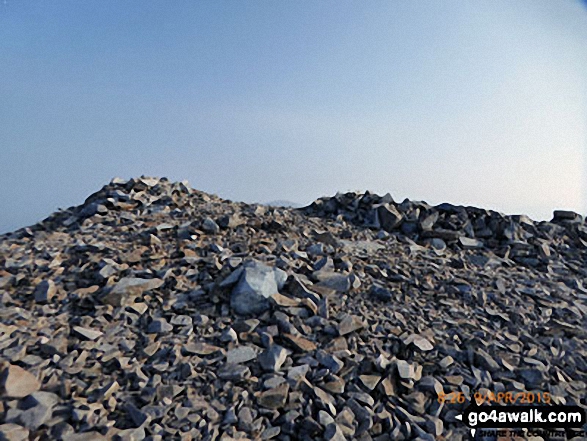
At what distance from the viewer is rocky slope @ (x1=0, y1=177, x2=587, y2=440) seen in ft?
10.3

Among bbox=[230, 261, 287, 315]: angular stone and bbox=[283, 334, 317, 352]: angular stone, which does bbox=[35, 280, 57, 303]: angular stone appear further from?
bbox=[283, 334, 317, 352]: angular stone

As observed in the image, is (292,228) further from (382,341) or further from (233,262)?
(382,341)

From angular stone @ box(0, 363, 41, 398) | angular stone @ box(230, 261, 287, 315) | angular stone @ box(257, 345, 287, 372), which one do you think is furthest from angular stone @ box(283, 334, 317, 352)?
angular stone @ box(0, 363, 41, 398)

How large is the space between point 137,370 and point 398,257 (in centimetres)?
409

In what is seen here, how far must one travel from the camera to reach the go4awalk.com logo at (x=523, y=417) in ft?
11.2

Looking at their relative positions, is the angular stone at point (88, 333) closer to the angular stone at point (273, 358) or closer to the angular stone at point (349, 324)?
the angular stone at point (273, 358)

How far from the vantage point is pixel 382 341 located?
13.2 feet

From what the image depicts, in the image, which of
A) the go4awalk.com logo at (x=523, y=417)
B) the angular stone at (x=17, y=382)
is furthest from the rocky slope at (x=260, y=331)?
the go4awalk.com logo at (x=523, y=417)

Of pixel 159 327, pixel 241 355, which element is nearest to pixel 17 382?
pixel 159 327
